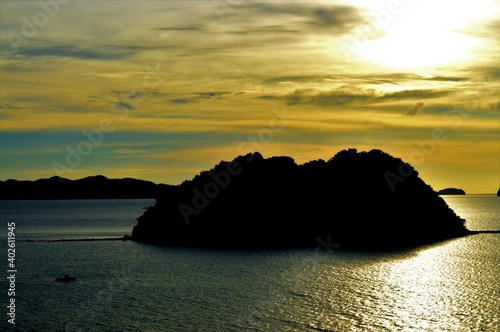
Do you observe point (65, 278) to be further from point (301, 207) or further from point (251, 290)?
point (301, 207)

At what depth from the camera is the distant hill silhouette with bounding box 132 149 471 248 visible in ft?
537

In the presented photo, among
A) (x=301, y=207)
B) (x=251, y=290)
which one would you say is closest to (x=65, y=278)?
(x=251, y=290)

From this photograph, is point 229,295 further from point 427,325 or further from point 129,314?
point 427,325

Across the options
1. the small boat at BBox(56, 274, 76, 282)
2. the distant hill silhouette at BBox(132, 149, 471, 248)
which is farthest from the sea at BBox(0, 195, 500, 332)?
the distant hill silhouette at BBox(132, 149, 471, 248)

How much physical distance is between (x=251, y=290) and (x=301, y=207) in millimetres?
83865

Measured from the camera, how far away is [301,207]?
172 metres

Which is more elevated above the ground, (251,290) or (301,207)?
(301,207)

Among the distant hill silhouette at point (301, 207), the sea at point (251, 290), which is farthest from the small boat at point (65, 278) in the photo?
the distant hill silhouette at point (301, 207)

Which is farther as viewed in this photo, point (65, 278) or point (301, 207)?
point (301, 207)

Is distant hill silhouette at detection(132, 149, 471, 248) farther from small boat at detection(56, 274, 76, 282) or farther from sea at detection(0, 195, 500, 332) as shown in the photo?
small boat at detection(56, 274, 76, 282)

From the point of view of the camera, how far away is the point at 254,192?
557ft

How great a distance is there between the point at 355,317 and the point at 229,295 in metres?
19.4

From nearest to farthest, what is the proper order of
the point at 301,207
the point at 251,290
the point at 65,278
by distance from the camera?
the point at 251,290
the point at 65,278
the point at 301,207

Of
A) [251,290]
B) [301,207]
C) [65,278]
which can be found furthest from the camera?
[301,207]
